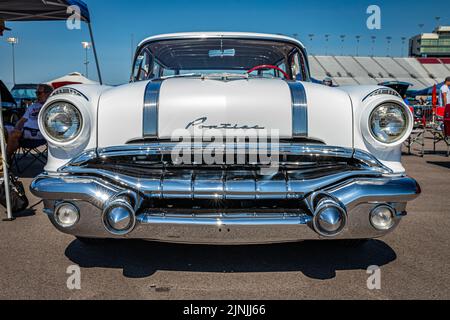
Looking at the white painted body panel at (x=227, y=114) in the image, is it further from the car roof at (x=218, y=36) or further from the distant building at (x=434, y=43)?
the distant building at (x=434, y=43)

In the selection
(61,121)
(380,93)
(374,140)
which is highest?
(380,93)

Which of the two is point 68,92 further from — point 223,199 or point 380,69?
point 380,69

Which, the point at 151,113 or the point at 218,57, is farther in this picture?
the point at 218,57

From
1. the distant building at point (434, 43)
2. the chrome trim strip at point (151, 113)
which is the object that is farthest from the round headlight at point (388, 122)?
the distant building at point (434, 43)

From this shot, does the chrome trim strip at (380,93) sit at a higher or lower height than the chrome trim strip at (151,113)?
higher

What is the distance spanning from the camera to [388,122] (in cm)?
232

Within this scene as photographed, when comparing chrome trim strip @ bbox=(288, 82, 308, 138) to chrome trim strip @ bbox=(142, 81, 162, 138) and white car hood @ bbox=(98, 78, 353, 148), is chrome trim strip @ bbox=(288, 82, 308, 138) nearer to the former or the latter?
white car hood @ bbox=(98, 78, 353, 148)

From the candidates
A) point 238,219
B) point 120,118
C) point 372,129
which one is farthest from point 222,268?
point 372,129

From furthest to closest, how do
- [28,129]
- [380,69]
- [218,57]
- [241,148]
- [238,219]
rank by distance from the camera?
[380,69]
[28,129]
[218,57]
[241,148]
[238,219]

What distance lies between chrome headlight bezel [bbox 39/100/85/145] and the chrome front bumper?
8.4 inches

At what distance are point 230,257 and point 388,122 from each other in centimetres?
123

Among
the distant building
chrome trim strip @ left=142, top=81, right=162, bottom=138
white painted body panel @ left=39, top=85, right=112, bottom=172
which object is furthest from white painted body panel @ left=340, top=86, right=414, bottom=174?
the distant building

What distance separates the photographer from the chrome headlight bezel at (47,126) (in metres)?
2.28
